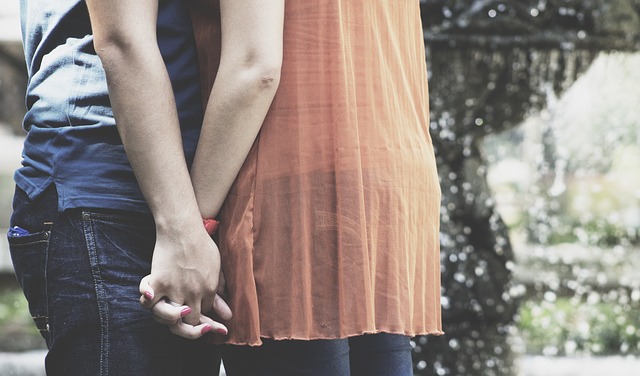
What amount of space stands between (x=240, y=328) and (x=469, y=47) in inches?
62.6

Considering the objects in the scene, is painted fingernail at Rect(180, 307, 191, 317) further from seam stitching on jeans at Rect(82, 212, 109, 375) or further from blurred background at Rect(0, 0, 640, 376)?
blurred background at Rect(0, 0, 640, 376)

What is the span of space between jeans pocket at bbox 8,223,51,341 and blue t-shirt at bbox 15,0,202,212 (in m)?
0.05

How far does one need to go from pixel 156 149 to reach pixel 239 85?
113mm

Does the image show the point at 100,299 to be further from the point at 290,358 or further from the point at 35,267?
the point at 290,358

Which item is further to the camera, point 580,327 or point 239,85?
point 580,327

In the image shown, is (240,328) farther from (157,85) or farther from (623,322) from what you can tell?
(623,322)

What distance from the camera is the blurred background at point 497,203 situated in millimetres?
2479

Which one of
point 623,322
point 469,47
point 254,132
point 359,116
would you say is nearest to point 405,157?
point 359,116

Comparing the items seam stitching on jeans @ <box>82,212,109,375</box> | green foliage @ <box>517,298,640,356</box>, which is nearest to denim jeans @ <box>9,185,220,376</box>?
seam stitching on jeans @ <box>82,212,109,375</box>

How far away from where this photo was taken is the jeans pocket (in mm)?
1069

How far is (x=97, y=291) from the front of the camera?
1.04 meters

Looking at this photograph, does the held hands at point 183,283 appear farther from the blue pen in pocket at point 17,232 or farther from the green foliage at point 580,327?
the green foliage at point 580,327

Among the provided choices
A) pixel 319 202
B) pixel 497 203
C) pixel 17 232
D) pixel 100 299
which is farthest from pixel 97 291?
pixel 497 203

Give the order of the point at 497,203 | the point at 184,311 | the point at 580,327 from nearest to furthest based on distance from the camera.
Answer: the point at 184,311, the point at 497,203, the point at 580,327
